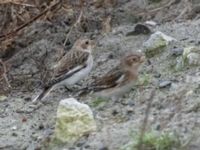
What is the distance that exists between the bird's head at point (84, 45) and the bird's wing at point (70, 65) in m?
0.08

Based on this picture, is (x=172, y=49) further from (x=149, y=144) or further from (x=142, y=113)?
(x=149, y=144)

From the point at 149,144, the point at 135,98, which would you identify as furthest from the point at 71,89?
the point at 149,144

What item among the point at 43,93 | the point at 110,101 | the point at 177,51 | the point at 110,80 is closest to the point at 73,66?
the point at 43,93

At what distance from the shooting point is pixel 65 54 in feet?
30.7

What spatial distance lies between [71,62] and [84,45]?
280mm

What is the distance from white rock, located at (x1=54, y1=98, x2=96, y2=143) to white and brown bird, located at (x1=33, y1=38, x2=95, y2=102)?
162cm

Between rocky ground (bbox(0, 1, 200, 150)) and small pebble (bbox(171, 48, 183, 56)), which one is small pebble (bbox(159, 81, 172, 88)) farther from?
small pebble (bbox(171, 48, 183, 56))

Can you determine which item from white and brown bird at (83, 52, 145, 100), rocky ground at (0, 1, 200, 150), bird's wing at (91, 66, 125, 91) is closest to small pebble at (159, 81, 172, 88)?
rocky ground at (0, 1, 200, 150)

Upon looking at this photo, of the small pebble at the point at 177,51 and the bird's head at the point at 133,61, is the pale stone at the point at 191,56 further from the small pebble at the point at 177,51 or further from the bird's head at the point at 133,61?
the bird's head at the point at 133,61

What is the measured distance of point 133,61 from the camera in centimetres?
747

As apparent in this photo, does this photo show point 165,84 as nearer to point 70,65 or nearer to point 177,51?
point 177,51

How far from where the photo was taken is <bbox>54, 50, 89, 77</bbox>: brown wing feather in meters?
8.51

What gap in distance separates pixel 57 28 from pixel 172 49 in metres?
2.24

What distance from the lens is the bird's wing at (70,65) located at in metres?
8.38
